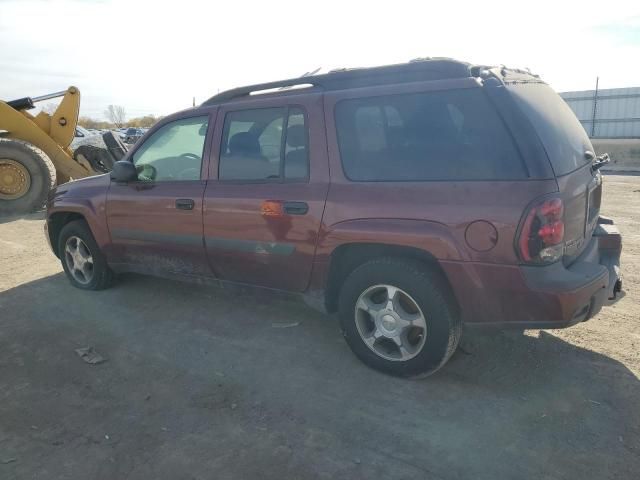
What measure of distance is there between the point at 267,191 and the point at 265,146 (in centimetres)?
36

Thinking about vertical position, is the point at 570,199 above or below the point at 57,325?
above

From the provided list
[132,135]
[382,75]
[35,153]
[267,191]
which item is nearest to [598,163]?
[382,75]

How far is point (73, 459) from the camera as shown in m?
2.61

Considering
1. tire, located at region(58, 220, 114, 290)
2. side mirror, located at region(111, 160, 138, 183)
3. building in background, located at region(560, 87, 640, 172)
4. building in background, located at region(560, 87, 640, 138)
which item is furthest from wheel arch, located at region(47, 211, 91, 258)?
building in background, located at region(560, 87, 640, 138)

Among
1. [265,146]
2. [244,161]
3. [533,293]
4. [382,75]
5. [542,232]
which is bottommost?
[533,293]

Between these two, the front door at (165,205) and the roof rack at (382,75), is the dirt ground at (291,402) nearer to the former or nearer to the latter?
the front door at (165,205)

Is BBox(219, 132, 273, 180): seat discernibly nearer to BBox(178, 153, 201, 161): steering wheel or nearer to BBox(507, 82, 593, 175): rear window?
BBox(178, 153, 201, 161): steering wheel

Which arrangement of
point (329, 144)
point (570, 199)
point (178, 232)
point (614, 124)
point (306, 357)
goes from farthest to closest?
point (614, 124) → point (178, 232) → point (306, 357) → point (329, 144) → point (570, 199)

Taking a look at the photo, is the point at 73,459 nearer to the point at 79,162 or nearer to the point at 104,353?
the point at 104,353

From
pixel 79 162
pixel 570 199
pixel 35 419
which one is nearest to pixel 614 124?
pixel 79 162

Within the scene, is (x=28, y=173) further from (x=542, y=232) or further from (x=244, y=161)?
(x=542, y=232)

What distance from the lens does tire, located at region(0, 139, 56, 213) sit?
956cm

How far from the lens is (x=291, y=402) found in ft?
10.1

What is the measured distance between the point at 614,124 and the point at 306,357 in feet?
77.2
